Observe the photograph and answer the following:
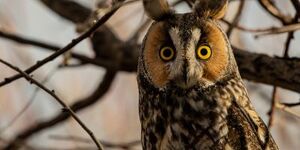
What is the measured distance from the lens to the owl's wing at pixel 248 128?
372 centimetres

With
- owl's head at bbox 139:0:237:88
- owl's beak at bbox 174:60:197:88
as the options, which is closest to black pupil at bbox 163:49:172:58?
owl's head at bbox 139:0:237:88

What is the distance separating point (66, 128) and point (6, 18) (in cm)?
119

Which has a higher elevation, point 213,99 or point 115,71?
point 115,71

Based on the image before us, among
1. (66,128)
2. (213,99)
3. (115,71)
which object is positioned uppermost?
(66,128)

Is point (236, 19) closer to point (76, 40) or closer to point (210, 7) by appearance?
point (210, 7)

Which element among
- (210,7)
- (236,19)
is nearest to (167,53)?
(210,7)

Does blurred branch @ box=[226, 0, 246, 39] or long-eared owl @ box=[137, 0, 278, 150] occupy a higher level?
blurred branch @ box=[226, 0, 246, 39]

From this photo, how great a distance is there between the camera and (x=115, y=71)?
17.2 ft

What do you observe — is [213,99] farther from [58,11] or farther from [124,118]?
[124,118]

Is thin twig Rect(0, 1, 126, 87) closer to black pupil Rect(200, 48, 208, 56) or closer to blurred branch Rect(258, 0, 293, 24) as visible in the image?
black pupil Rect(200, 48, 208, 56)

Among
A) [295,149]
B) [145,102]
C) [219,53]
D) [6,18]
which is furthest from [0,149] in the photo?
[295,149]

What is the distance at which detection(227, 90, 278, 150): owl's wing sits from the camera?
3.72 m

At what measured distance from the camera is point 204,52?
12.7ft

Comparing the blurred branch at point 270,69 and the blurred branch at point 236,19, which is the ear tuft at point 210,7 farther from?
the blurred branch at point 236,19
